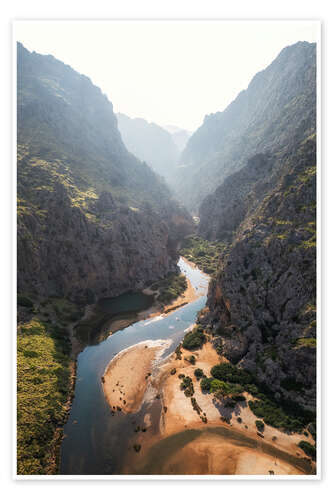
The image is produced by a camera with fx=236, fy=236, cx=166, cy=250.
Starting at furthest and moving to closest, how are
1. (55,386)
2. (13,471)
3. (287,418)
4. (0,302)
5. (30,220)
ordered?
(30,220)
(55,386)
(287,418)
(0,302)
(13,471)

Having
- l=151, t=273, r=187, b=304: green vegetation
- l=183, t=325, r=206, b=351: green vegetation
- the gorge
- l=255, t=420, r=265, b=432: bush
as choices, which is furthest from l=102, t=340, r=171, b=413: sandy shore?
l=151, t=273, r=187, b=304: green vegetation

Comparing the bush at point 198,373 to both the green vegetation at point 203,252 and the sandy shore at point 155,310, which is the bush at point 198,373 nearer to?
the sandy shore at point 155,310

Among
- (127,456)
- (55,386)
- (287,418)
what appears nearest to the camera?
(127,456)

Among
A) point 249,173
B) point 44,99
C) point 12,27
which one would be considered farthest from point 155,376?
point 44,99

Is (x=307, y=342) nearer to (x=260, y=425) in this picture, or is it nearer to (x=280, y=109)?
(x=260, y=425)

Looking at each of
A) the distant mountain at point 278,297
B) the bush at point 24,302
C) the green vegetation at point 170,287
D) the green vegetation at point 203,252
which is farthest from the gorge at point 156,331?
the green vegetation at point 203,252

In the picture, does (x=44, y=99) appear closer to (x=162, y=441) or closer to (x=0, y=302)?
(x=0, y=302)
